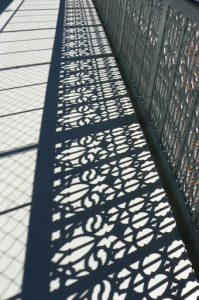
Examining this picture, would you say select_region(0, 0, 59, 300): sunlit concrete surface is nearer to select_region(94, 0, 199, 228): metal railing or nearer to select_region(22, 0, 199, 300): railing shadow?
select_region(22, 0, 199, 300): railing shadow

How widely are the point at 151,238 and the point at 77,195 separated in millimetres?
911

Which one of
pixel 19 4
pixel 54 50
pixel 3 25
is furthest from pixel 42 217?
pixel 19 4

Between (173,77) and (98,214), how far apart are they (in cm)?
163

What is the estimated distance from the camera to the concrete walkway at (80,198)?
2.75 m

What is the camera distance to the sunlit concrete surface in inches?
116

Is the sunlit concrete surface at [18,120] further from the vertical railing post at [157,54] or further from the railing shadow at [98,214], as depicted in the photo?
the vertical railing post at [157,54]

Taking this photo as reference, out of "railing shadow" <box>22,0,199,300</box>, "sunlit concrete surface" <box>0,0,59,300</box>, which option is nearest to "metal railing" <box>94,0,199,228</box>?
"railing shadow" <box>22,0,199,300</box>

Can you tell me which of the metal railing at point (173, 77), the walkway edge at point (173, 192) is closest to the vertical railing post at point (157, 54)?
the metal railing at point (173, 77)

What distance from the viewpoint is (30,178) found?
3.77m

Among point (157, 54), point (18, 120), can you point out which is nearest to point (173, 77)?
point (157, 54)

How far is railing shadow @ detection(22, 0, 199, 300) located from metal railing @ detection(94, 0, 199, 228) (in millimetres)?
383

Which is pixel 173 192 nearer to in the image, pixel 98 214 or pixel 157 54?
pixel 98 214

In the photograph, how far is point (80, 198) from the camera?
11.6ft

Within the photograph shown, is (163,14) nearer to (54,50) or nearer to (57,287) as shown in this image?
(57,287)
